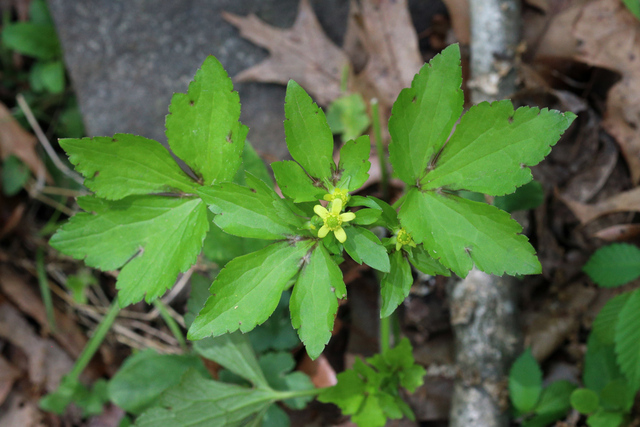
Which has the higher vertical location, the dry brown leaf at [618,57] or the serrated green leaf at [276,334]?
the dry brown leaf at [618,57]

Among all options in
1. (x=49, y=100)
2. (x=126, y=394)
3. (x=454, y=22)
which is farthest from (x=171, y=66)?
(x=126, y=394)

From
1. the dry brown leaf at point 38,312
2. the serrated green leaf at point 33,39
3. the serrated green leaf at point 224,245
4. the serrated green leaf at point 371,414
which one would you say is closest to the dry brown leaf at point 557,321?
the serrated green leaf at point 371,414

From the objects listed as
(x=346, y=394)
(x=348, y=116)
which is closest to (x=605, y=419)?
(x=346, y=394)

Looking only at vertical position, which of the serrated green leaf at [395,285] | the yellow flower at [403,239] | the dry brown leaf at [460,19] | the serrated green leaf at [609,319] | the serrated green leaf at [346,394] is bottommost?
the serrated green leaf at [346,394]

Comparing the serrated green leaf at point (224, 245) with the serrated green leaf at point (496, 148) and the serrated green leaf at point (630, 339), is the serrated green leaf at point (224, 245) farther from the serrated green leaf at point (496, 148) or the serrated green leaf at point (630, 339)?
the serrated green leaf at point (630, 339)

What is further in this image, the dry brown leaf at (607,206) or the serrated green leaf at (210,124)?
the dry brown leaf at (607,206)

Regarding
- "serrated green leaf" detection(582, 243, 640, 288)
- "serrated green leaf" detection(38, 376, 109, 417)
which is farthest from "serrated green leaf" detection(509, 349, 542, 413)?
"serrated green leaf" detection(38, 376, 109, 417)

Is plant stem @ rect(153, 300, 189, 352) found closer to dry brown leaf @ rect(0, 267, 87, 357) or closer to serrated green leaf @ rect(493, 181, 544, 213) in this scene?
dry brown leaf @ rect(0, 267, 87, 357)

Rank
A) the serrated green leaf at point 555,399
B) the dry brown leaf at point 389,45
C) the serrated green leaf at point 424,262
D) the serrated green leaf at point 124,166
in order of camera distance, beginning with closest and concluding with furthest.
Answer: the serrated green leaf at point 424,262, the serrated green leaf at point 124,166, the serrated green leaf at point 555,399, the dry brown leaf at point 389,45

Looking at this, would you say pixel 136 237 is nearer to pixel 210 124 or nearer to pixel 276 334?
pixel 210 124
